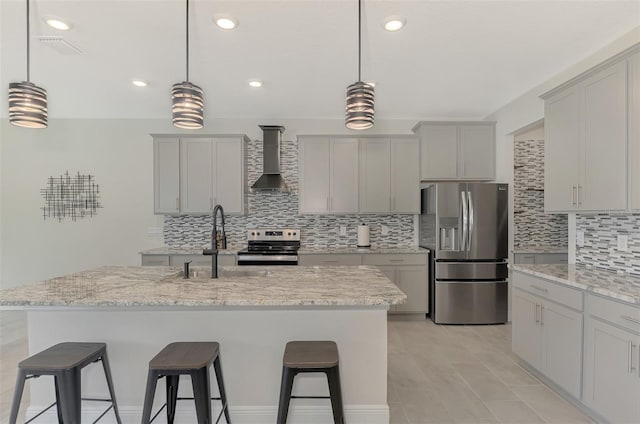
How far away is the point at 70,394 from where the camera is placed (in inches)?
64.5

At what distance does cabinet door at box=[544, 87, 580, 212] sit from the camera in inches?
101

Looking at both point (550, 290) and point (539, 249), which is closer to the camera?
point (550, 290)

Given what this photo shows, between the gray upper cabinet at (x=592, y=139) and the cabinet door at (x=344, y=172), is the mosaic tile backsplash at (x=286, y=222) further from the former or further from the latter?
the gray upper cabinet at (x=592, y=139)

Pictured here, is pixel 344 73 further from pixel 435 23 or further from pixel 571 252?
pixel 571 252

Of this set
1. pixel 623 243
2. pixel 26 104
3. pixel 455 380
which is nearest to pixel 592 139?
pixel 623 243

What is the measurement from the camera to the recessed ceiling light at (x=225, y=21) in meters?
2.32

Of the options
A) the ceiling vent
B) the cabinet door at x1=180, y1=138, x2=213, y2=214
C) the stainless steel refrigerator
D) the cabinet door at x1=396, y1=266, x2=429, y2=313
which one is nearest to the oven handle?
the cabinet door at x1=180, y1=138, x2=213, y2=214

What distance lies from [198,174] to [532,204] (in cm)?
475

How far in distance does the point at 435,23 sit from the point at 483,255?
111 inches

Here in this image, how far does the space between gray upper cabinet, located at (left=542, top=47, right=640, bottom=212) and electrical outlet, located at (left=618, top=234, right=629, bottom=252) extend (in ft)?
1.28

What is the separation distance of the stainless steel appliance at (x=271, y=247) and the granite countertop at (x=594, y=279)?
263cm

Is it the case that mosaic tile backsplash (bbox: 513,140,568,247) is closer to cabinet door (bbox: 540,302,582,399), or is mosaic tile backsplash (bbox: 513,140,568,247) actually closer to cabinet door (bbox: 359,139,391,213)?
cabinet door (bbox: 359,139,391,213)

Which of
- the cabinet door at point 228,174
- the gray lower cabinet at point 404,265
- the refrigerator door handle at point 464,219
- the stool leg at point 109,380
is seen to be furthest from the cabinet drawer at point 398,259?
the stool leg at point 109,380

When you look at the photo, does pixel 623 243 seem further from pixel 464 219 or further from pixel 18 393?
pixel 18 393
